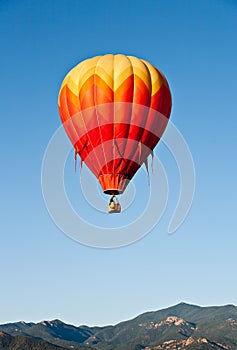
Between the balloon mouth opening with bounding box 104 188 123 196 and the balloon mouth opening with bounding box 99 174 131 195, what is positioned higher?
the balloon mouth opening with bounding box 99 174 131 195

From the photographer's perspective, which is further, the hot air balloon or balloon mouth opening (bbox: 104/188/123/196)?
the hot air balloon

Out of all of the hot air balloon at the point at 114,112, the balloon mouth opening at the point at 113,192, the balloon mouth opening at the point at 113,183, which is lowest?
the balloon mouth opening at the point at 113,192

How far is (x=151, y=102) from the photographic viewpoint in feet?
223

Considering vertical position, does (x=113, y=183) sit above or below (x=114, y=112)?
below

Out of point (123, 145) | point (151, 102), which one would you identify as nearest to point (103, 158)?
point (123, 145)

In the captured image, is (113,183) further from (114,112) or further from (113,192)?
(114,112)

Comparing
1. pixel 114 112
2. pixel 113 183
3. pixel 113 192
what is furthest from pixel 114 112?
pixel 113 192

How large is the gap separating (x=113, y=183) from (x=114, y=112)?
24.3 ft

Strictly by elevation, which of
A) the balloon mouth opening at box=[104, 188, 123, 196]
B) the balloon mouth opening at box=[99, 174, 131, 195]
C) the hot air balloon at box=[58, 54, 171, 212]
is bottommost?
the balloon mouth opening at box=[104, 188, 123, 196]

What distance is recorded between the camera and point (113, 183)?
65.9 m

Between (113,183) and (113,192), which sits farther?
→ (113,183)

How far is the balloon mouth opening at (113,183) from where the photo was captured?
6556 cm

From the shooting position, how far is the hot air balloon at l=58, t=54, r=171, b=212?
218 feet

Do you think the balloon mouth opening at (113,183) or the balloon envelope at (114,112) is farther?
the balloon envelope at (114,112)
